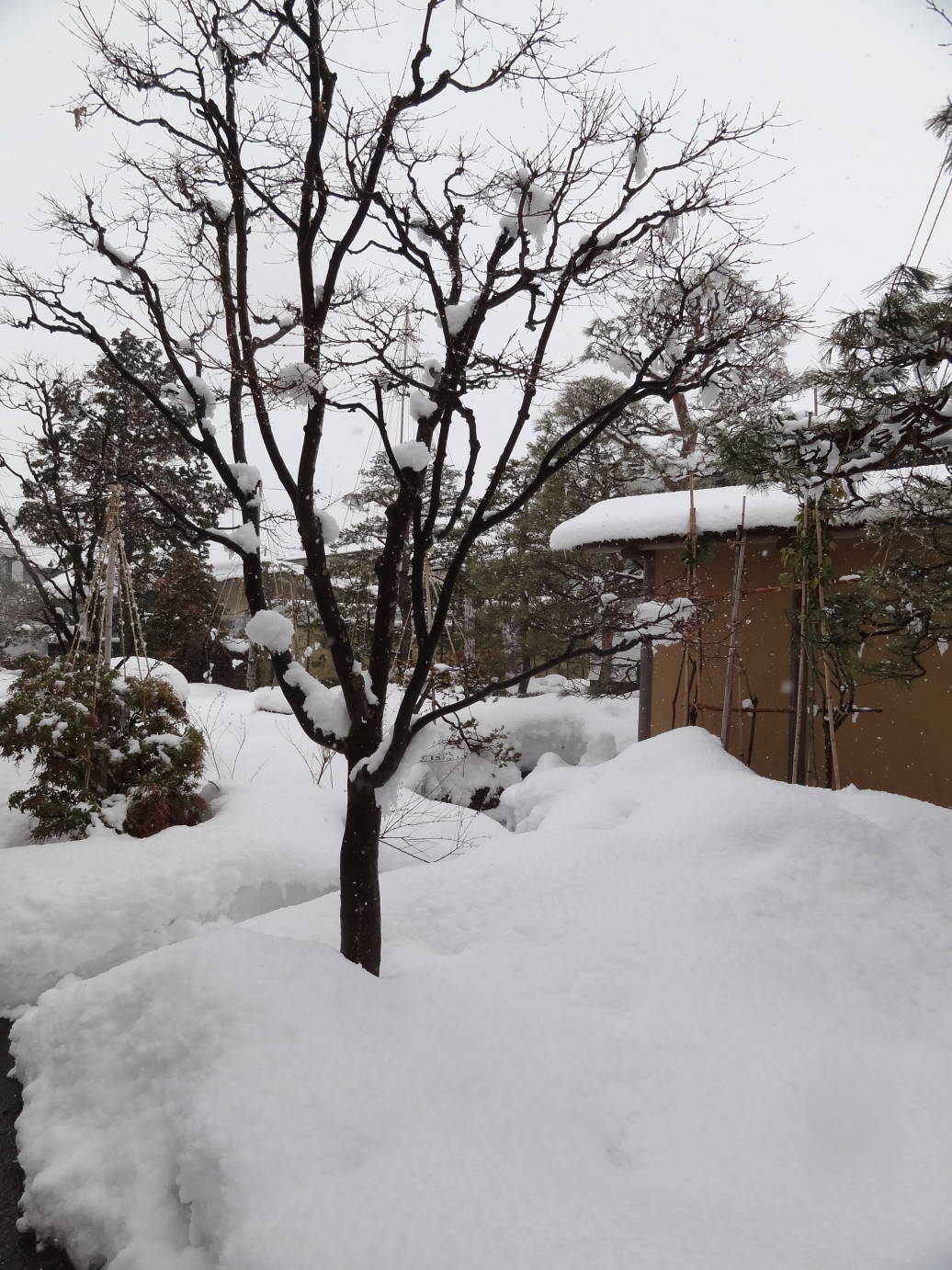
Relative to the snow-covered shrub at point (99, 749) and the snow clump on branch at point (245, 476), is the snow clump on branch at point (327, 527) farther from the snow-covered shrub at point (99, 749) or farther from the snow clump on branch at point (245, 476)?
the snow-covered shrub at point (99, 749)

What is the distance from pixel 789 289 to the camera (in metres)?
3.30

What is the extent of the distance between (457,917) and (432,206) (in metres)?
3.46

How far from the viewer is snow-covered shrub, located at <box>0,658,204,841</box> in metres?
5.22

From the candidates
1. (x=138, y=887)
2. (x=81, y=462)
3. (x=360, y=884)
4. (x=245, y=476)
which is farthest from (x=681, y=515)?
(x=81, y=462)

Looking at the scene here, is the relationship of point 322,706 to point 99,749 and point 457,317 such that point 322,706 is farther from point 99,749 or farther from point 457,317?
point 99,749

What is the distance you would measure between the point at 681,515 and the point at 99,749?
222 inches

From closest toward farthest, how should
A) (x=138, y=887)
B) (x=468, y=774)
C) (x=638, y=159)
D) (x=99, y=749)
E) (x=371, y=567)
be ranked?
1. (x=638, y=159)
2. (x=138, y=887)
3. (x=99, y=749)
4. (x=468, y=774)
5. (x=371, y=567)

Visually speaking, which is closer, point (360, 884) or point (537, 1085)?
point (537, 1085)

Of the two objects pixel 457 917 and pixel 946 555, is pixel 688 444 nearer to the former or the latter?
pixel 946 555

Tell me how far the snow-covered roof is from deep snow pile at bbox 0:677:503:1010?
10.5 ft

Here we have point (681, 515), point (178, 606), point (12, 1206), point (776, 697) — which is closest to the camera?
point (12, 1206)

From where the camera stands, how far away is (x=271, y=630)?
2.93 m

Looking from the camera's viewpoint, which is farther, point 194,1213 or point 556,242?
point 556,242

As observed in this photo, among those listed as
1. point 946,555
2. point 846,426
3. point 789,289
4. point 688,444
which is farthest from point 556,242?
point 688,444
